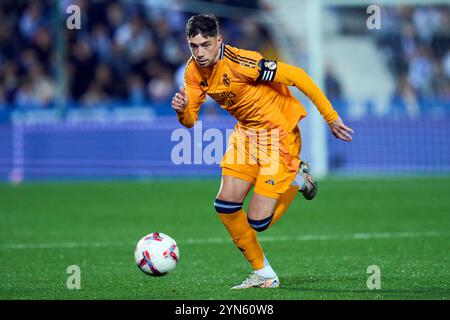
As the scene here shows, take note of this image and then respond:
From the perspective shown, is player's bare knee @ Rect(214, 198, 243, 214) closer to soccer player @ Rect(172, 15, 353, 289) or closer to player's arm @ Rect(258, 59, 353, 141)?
soccer player @ Rect(172, 15, 353, 289)

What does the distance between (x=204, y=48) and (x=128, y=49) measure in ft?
43.1

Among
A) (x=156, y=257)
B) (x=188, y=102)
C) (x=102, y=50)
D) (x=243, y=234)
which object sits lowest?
(x=156, y=257)

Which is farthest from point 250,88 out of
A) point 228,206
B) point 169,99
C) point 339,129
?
point 169,99

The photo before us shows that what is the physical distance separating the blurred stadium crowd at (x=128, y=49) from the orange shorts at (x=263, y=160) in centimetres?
1151

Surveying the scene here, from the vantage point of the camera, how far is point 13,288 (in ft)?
24.7

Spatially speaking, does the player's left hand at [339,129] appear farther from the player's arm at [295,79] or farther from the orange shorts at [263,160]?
the orange shorts at [263,160]

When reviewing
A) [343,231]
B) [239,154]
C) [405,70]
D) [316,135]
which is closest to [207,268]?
[239,154]

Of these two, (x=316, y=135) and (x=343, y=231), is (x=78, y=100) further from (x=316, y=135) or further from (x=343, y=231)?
(x=343, y=231)

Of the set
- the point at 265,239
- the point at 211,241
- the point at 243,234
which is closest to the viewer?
the point at 243,234

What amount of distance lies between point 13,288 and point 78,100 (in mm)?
12623

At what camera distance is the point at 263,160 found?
25.3ft

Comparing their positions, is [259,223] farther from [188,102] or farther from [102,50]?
[102,50]

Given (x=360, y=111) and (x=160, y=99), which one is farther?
(x=160, y=99)

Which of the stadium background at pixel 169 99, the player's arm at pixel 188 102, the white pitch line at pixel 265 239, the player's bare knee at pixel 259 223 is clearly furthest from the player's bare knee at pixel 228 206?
the stadium background at pixel 169 99
